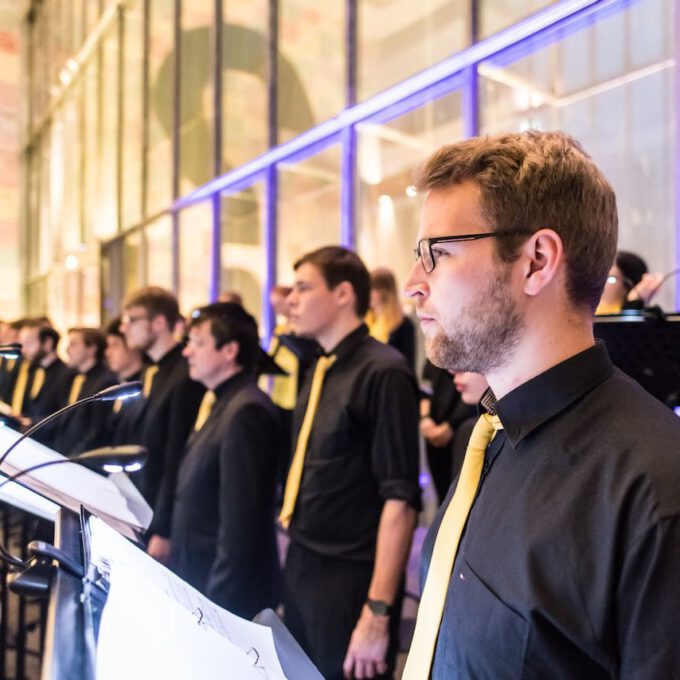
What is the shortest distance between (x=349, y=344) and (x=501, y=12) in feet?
8.59

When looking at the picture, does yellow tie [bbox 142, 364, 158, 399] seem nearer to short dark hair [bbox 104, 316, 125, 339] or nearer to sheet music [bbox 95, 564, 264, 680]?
short dark hair [bbox 104, 316, 125, 339]

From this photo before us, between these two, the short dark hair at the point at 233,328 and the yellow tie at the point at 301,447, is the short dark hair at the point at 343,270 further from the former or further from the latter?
the short dark hair at the point at 233,328

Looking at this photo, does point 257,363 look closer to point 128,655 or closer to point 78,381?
point 128,655

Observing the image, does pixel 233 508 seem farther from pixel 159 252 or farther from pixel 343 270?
pixel 159 252

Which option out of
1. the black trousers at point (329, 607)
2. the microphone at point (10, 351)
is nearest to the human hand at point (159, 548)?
the black trousers at point (329, 607)

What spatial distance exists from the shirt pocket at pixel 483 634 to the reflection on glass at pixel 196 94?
6684mm

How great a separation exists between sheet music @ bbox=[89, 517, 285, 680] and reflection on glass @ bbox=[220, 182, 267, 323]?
552 cm

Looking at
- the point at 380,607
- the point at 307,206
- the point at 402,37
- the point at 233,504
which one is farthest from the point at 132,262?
the point at 380,607

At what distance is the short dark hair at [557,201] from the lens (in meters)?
1.01

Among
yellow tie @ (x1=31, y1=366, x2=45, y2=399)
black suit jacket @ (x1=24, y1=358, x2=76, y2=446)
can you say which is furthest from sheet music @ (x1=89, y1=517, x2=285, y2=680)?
yellow tie @ (x1=31, y1=366, x2=45, y2=399)

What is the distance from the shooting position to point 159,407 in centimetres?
342

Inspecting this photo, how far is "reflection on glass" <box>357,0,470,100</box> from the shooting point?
4.47m

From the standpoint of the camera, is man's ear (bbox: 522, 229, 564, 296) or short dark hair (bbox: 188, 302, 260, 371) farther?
short dark hair (bbox: 188, 302, 260, 371)

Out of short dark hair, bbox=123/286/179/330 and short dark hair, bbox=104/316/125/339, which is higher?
short dark hair, bbox=123/286/179/330
